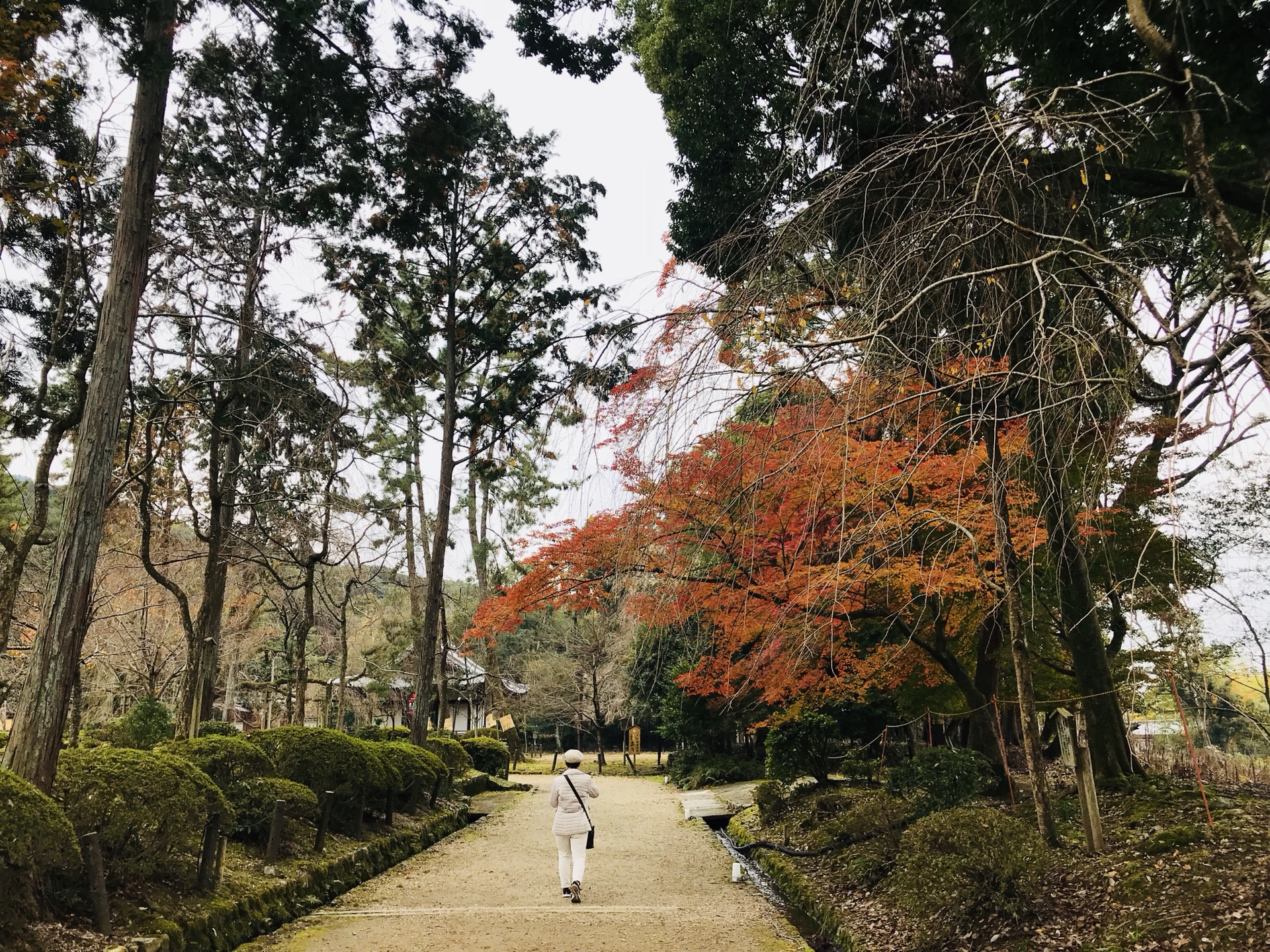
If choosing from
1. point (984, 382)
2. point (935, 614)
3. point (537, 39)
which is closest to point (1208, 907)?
point (984, 382)

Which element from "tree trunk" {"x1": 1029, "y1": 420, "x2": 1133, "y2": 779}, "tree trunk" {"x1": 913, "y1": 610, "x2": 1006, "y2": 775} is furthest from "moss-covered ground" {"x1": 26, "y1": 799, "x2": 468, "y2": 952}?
"tree trunk" {"x1": 1029, "y1": 420, "x2": 1133, "y2": 779}

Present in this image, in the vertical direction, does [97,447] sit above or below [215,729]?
above

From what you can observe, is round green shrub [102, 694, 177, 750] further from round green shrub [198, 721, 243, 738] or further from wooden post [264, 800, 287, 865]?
wooden post [264, 800, 287, 865]

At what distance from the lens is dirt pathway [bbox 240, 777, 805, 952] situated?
538 cm

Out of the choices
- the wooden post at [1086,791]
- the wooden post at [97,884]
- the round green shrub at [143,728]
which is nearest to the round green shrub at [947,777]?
the wooden post at [1086,791]

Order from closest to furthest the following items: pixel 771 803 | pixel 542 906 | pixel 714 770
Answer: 1. pixel 542 906
2. pixel 771 803
3. pixel 714 770

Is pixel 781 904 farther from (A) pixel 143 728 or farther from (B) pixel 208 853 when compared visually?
(A) pixel 143 728

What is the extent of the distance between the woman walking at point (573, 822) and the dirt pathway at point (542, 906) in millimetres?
204

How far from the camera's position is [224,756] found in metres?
6.75

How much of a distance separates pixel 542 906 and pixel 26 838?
408 cm

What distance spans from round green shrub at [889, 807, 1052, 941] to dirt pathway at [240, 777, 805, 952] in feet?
3.29

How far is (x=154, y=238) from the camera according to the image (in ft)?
28.0

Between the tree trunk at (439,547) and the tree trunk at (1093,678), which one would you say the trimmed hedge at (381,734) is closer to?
the tree trunk at (439,547)

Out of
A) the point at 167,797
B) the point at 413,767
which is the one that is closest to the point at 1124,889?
the point at 167,797
